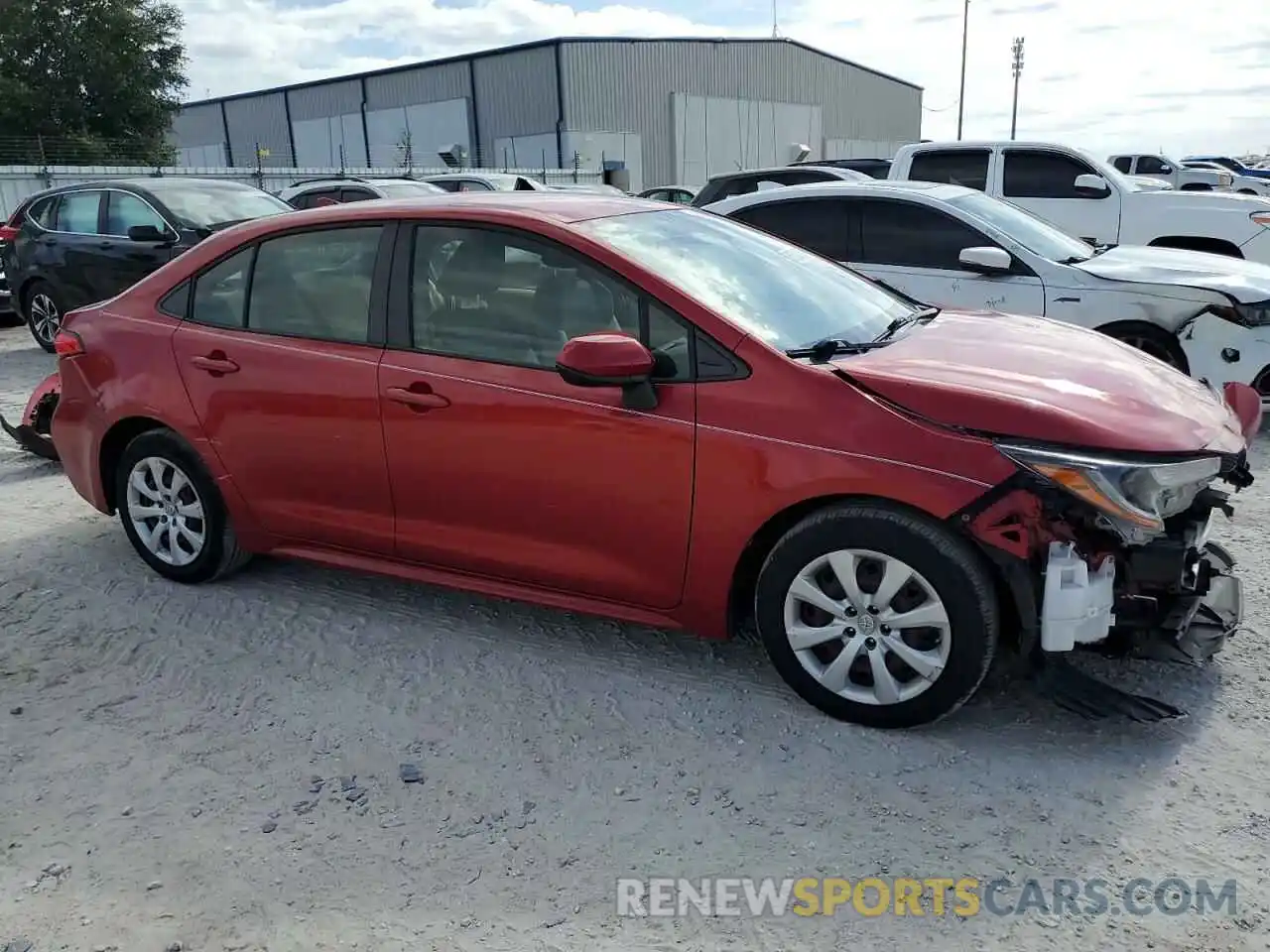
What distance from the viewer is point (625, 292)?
133 inches

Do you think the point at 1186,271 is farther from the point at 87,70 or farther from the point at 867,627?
the point at 87,70

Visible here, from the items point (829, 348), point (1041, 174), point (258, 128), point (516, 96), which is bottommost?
point (829, 348)

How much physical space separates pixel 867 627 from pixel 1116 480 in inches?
32.2

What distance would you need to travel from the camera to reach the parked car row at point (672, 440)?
2971 mm

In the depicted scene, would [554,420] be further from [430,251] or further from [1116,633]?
[1116,633]

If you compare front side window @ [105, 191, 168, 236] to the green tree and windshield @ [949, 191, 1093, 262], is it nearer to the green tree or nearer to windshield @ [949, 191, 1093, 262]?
windshield @ [949, 191, 1093, 262]

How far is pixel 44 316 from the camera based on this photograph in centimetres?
1084

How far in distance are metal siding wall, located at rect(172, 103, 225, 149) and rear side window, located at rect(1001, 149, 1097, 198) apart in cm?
5729

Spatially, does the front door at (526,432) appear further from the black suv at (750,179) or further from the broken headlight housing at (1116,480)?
the black suv at (750,179)

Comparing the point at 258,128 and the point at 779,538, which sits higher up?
the point at 258,128

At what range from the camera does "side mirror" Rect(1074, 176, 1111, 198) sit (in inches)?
404

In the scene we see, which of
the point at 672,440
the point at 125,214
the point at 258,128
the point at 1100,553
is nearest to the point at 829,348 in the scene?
the point at 672,440

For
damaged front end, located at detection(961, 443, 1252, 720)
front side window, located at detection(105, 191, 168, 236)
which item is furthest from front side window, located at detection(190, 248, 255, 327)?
front side window, located at detection(105, 191, 168, 236)

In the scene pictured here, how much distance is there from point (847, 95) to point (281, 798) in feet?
180
